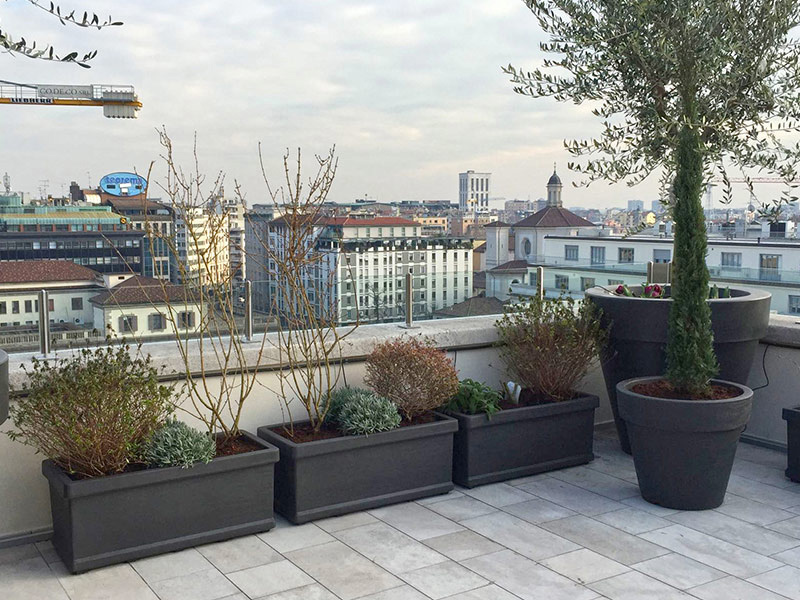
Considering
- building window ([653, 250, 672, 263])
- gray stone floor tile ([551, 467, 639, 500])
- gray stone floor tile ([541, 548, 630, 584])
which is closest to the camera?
gray stone floor tile ([541, 548, 630, 584])

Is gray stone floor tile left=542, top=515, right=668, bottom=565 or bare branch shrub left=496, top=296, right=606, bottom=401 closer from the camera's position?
gray stone floor tile left=542, top=515, right=668, bottom=565

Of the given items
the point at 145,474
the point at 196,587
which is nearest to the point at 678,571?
the point at 196,587

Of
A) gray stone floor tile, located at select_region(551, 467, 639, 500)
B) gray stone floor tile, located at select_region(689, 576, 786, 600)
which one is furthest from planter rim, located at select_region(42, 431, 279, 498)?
gray stone floor tile, located at select_region(689, 576, 786, 600)

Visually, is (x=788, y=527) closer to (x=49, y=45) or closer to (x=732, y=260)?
(x=732, y=260)

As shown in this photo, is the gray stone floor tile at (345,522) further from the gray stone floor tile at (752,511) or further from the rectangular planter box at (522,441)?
the gray stone floor tile at (752,511)

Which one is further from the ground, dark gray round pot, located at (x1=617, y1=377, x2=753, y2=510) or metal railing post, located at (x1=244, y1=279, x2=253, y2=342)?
metal railing post, located at (x1=244, y1=279, x2=253, y2=342)

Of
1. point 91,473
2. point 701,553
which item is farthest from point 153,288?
point 701,553

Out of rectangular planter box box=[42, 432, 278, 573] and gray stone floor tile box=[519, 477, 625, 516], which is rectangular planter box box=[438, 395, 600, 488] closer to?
gray stone floor tile box=[519, 477, 625, 516]

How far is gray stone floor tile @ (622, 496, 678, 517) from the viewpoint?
174 inches

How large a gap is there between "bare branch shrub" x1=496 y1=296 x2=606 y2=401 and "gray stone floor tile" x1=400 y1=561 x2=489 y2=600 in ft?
5.60

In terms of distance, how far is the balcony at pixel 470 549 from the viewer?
349 centimetres

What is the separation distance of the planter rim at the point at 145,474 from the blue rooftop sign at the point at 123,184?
1.42 m

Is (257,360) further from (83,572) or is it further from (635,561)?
(635,561)

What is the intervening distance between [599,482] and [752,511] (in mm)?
869
